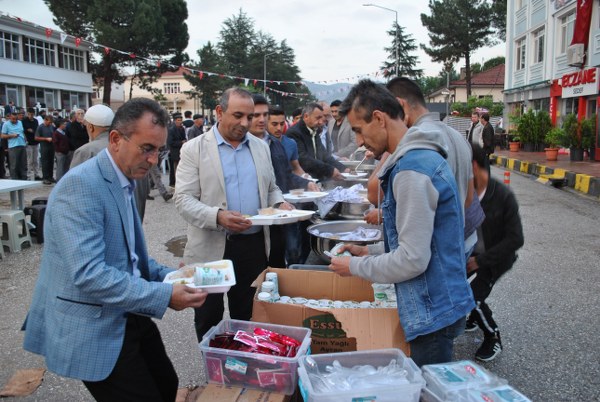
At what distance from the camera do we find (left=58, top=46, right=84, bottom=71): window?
35219 mm

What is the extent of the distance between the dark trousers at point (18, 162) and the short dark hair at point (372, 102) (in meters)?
13.4

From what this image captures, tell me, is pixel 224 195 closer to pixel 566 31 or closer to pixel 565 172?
pixel 565 172

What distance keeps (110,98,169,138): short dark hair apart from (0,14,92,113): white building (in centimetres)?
2833

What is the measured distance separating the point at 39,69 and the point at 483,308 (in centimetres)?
3619

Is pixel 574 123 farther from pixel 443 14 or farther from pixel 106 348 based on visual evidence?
pixel 443 14

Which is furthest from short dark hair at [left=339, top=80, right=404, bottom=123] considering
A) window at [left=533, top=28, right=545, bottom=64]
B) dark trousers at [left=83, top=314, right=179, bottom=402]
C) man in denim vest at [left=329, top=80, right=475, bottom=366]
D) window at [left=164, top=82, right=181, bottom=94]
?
window at [left=164, top=82, right=181, bottom=94]

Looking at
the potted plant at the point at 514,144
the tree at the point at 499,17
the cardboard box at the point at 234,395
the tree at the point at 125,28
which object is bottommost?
the cardboard box at the point at 234,395

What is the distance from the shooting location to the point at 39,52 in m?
33.0

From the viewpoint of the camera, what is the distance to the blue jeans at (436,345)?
194 centimetres

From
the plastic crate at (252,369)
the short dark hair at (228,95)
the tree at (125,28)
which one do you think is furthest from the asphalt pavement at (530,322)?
the tree at (125,28)

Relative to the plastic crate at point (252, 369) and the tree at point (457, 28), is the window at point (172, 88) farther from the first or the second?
the plastic crate at point (252, 369)

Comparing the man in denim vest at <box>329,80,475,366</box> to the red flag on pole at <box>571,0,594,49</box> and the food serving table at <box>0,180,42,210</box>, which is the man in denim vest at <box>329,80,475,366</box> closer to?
the food serving table at <box>0,180,42,210</box>

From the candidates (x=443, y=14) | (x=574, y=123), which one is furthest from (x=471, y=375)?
(x=443, y=14)

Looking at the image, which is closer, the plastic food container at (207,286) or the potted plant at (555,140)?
the plastic food container at (207,286)
